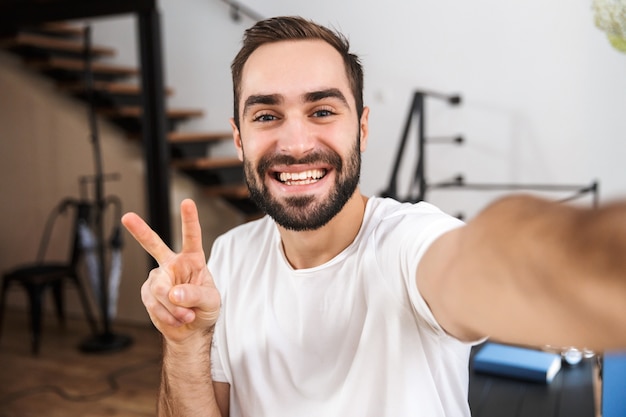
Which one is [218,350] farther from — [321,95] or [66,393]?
[66,393]

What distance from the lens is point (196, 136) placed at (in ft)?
10.0

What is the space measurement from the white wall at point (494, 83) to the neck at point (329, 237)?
0.68 meters

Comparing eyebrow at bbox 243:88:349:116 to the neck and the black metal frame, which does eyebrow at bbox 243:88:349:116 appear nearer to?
the neck

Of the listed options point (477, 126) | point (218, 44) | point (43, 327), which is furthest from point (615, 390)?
point (43, 327)

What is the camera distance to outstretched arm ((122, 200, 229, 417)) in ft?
2.79

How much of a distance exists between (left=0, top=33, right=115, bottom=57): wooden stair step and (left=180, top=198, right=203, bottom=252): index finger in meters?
3.24

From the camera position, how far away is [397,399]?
0.87 meters

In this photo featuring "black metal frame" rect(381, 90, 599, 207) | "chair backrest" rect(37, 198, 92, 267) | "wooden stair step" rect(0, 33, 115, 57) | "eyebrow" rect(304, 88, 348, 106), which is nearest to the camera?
"eyebrow" rect(304, 88, 348, 106)

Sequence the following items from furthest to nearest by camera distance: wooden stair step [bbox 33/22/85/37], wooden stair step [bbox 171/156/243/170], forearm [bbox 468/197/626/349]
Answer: wooden stair step [bbox 33/22/85/37] → wooden stair step [bbox 171/156/243/170] → forearm [bbox 468/197/626/349]

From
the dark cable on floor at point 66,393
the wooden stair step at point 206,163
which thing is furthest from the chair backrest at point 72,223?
the dark cable on floor at point 66,393

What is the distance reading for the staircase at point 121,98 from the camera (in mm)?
3150

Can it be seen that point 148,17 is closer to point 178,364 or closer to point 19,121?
point 19,121

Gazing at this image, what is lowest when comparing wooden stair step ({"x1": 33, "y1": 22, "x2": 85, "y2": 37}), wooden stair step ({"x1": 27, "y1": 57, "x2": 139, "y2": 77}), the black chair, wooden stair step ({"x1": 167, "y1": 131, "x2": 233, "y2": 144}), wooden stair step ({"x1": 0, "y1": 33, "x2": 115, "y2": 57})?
the black chair

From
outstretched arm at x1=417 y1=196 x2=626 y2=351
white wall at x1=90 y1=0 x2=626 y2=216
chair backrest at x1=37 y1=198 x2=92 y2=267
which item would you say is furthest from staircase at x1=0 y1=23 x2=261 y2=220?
outstretched arm at x1=417 y1=196 x2=626 y2=351
